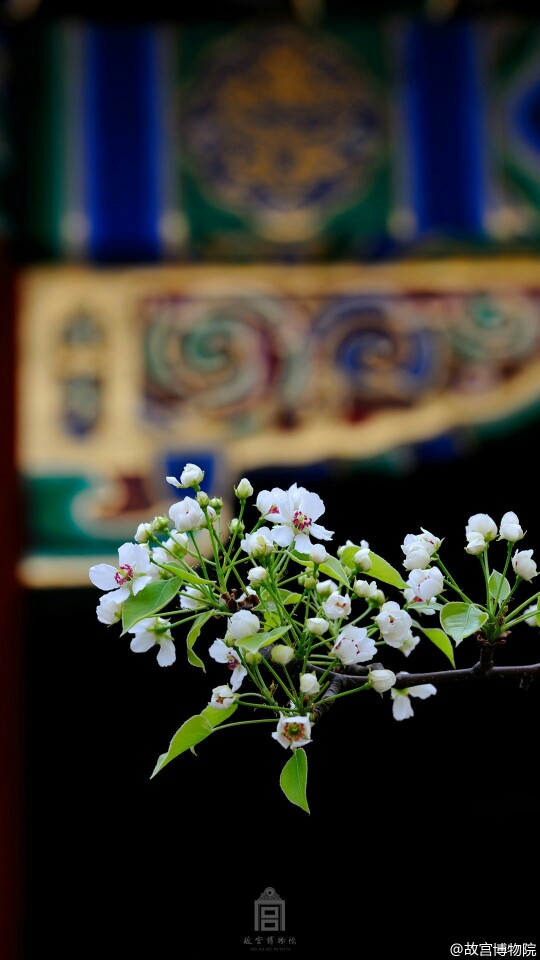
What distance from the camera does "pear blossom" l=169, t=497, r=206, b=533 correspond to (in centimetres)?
91

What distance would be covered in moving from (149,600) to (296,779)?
18 centimetres

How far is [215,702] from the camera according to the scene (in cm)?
88

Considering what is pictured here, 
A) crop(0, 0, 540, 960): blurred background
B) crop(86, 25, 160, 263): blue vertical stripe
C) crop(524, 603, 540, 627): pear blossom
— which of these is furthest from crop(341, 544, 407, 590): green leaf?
crop(86, 25, 160, 263): blue vertical stripe

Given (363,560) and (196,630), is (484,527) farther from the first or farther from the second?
(196,630)

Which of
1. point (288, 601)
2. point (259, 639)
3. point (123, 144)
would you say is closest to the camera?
point (259, 639)

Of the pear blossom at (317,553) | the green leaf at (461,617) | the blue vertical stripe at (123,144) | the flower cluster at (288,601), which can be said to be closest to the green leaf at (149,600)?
the flower cluster at (288,601)

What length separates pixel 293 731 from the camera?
860 mm

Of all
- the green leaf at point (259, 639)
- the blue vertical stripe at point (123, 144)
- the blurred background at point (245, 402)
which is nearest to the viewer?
the green leaf at point (259, 639)

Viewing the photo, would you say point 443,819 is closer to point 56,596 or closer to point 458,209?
point 56,596

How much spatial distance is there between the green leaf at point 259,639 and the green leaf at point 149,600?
70 millimetres

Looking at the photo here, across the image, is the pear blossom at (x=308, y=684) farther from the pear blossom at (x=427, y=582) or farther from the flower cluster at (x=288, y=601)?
the pear blossom at (x=427, y=582)

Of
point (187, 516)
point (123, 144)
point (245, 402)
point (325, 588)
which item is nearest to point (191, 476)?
point (187, 516)

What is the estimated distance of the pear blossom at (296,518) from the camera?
895mm

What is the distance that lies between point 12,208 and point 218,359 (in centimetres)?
58
